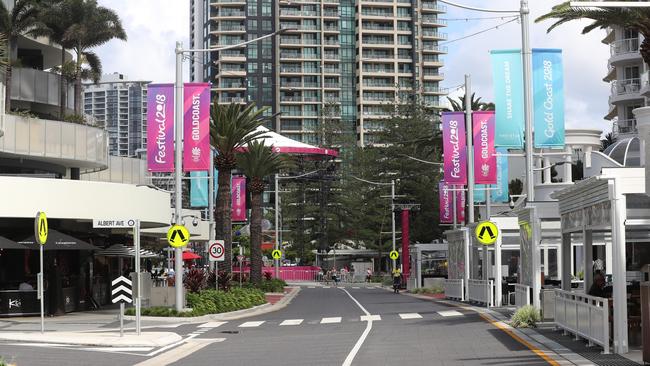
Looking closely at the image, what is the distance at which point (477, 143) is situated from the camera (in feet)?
138

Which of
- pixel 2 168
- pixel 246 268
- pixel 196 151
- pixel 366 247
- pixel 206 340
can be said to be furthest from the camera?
pixel 366 247

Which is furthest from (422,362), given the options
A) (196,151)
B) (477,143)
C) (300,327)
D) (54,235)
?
(477,143)

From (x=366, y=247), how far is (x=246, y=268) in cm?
2280

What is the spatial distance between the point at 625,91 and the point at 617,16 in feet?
182

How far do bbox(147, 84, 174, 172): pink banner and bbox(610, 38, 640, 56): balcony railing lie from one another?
169 ft

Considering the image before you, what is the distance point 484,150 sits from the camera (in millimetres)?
42062

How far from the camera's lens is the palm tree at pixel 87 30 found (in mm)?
53875

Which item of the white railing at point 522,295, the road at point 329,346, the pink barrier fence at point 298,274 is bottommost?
the pink barrier fence at point 298,274

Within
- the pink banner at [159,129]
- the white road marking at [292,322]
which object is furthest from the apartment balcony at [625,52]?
the pink banner at [159,129]

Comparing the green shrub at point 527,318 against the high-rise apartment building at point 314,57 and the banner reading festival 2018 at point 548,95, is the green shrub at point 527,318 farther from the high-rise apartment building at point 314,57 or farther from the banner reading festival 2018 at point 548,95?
the high-rise apartment building at point 314,57

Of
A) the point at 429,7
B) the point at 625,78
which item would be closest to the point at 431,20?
the point at 429,7

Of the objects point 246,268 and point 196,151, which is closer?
point 196,151

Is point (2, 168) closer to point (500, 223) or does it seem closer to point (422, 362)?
point (500, 223)

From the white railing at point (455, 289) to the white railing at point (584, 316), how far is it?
21628 mm
